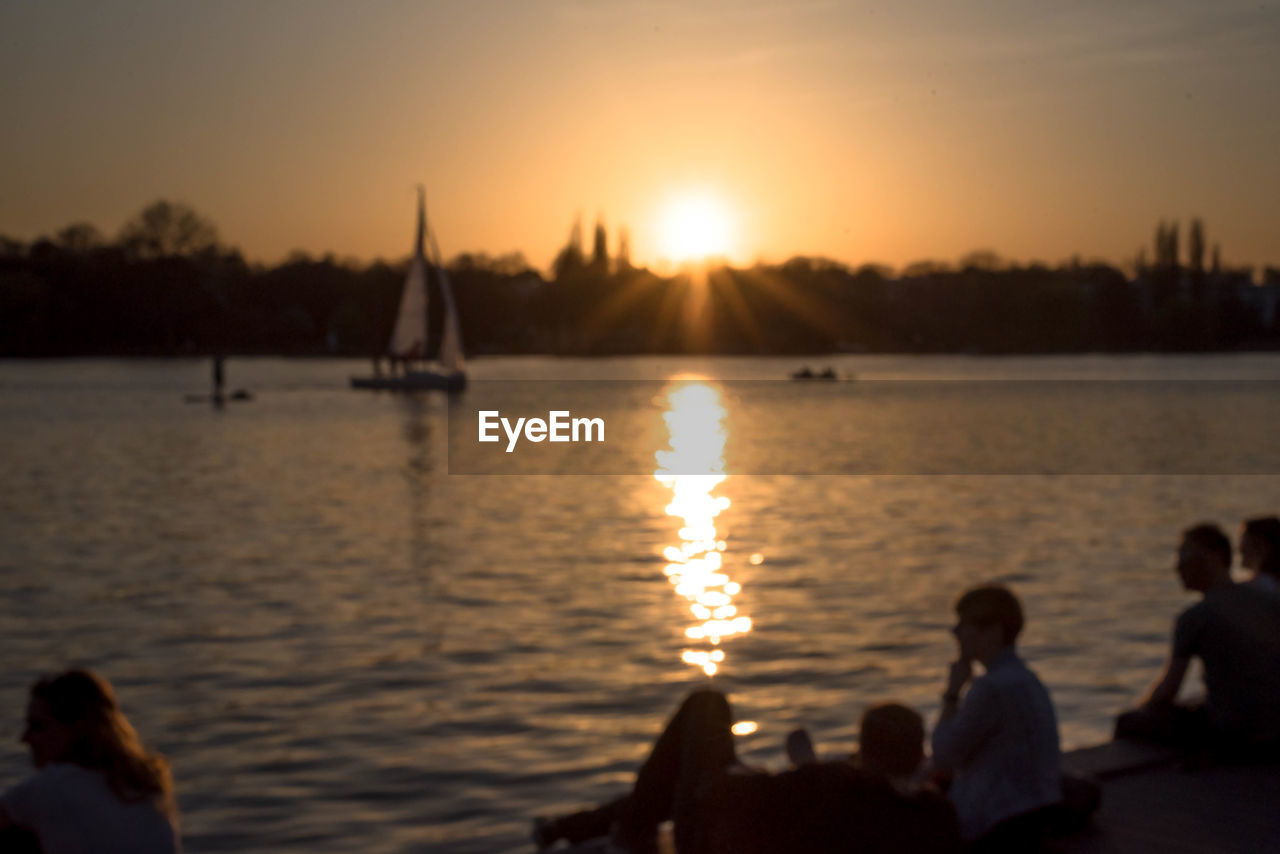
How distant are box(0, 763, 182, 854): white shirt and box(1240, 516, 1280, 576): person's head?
6555mm

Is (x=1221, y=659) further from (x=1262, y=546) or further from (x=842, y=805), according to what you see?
(x=842, y=805)

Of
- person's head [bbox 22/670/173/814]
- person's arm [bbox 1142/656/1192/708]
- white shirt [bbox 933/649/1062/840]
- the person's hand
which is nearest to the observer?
person's head [bbox 22/670/173/814]

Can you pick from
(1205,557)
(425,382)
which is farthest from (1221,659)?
(425,382)

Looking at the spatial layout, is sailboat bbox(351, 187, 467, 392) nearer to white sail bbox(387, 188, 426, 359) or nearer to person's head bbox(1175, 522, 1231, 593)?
white sail bbox(387, 188, 426, 359)

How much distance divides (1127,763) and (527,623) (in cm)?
1371

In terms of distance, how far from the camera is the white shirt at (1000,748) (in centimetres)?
654

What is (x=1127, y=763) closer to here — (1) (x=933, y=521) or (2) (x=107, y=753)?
(2) (x=107, y=753)

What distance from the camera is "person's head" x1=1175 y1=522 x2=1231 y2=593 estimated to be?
8.25 meters

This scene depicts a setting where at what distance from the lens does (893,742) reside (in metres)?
5.62

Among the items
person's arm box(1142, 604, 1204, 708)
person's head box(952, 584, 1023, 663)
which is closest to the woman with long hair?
person's head box(952, 584, 1023, 663)

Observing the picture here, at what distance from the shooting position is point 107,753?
5332 millimetres

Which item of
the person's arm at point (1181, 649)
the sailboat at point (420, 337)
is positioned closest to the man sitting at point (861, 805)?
the person's arm at point (1181, 649)

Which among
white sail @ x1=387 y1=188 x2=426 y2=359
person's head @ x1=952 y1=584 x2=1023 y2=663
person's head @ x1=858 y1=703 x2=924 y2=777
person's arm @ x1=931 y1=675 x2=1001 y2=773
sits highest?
white sail @ x1=387 y1=188 x2=426 y2=359

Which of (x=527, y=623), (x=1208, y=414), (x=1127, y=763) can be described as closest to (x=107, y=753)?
(x=1127, y=763)
